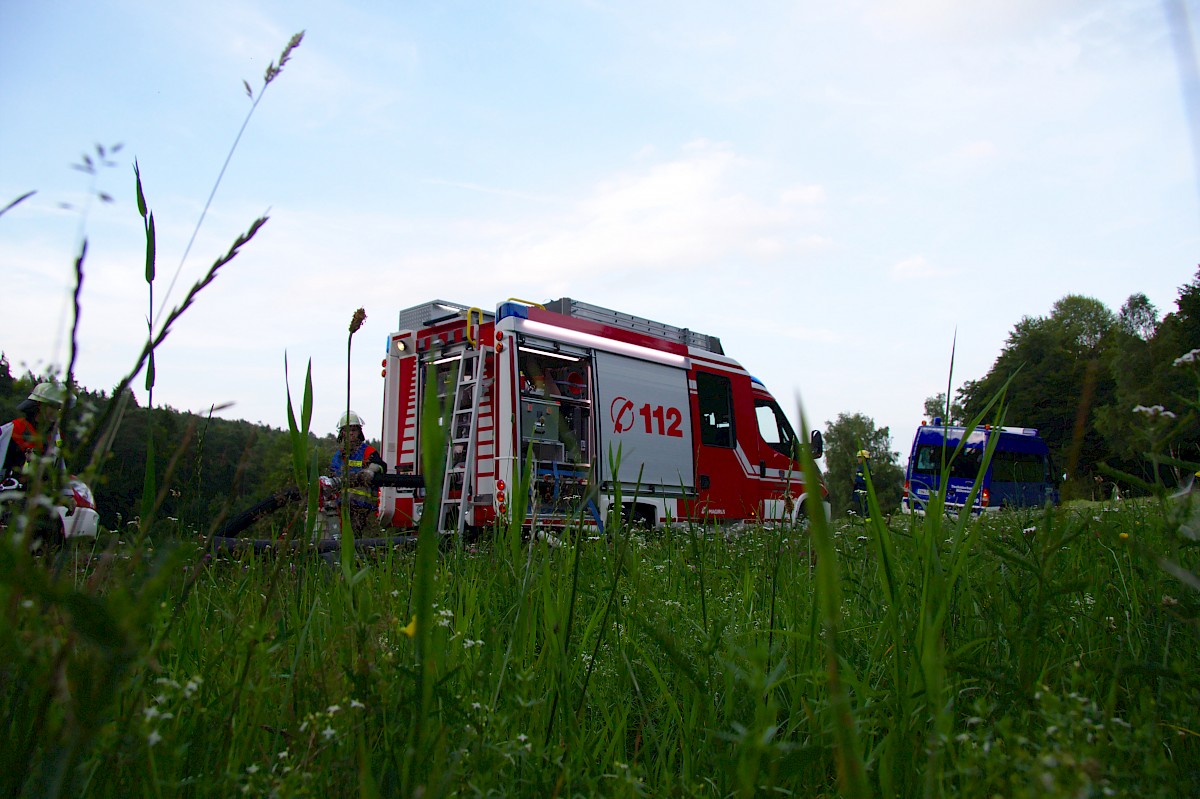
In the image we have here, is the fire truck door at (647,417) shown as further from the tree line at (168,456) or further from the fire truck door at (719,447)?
the tree line at (168,456)

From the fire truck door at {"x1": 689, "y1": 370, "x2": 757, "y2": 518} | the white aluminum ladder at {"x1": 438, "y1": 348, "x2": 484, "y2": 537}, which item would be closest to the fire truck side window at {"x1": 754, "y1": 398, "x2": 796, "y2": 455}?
the fire truck door at {"x1": 689, "y1": 370, "x2": 757, "y2": 518}

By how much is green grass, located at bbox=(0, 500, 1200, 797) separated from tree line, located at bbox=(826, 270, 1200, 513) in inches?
6.7

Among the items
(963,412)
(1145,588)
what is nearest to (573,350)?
(1145,588)

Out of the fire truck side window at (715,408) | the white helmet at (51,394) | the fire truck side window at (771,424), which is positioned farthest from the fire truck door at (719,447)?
the white helmet at (51,394)

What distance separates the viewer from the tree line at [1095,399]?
136 centimetres

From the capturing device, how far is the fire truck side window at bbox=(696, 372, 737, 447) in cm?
1355

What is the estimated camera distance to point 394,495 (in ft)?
38.6

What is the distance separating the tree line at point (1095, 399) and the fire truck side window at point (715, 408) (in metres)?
1.91

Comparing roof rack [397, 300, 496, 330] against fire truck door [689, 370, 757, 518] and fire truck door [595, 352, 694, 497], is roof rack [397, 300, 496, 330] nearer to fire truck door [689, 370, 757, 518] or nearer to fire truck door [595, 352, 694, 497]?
fire truck door [595, 352, 694, 497]

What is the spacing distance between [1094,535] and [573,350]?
8.43m

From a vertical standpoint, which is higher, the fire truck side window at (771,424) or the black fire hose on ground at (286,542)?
the fire truck side window at (771,424)

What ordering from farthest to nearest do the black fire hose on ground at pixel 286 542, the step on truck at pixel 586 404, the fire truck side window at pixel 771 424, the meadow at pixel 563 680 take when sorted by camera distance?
1. the fire truck side window at pixel 771 424
2. the step on truck at pixel 586 404
3. the black fire hose on ground at pixel 286 542
4. the meadow at pixel 563 680

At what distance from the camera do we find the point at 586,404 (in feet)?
37.7

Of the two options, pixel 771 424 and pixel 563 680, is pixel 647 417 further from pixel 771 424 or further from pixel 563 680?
pixel 563 680
